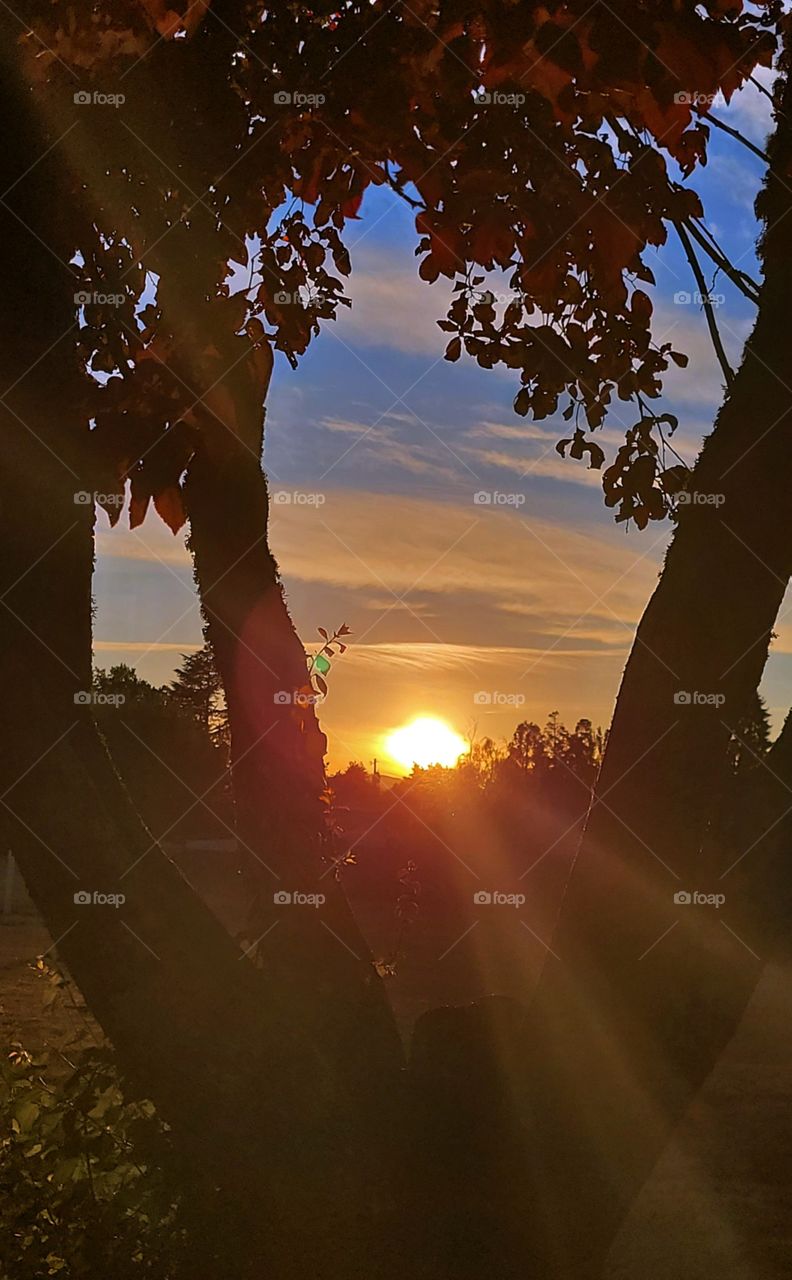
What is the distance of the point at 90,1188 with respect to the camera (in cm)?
444

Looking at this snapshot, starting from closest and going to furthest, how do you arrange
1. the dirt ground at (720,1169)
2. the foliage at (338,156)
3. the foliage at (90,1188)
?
the foliage at (338,156), the foliage at (90,1188), the dirt ground at (720,1169)

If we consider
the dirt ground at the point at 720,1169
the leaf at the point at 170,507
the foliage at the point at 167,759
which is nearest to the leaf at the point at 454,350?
the leaf at the point at 170,507

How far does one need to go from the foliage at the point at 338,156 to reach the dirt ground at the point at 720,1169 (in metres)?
2.36

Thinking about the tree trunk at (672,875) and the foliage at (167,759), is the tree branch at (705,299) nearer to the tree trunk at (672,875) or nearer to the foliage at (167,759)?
the tree trunk at (672,875)

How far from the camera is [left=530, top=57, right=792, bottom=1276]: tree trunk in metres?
3.58

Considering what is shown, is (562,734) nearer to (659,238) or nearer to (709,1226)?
(709,1226)

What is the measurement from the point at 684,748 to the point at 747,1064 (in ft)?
38.1

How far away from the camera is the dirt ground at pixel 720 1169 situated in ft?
22.3

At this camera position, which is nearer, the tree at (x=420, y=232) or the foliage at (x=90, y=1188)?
the tree at (x=420, y=232)

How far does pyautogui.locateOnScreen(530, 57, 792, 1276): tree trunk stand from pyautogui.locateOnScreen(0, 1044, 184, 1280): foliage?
1.49 metres

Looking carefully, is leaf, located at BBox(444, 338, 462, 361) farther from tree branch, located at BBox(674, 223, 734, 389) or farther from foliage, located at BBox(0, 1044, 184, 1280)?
foliage, located at BBox(0, 1044, 184, 1280)

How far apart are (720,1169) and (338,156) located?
8.11m

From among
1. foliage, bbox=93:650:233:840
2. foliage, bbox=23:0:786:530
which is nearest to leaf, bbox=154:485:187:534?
foliage, bbox=23:0:786:530

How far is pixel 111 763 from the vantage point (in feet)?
12.6
